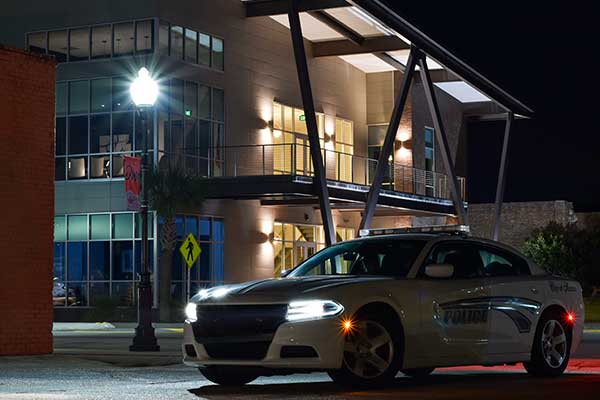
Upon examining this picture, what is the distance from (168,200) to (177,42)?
6463 mm

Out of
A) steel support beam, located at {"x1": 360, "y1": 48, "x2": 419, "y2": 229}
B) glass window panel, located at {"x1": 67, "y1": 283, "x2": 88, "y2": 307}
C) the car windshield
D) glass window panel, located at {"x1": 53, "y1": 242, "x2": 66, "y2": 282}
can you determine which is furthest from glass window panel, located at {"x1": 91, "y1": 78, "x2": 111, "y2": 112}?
the car windshield

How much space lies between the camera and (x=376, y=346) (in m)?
12.8

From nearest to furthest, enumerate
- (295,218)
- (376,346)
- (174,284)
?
(376,346)
(174,284)
(295,218)

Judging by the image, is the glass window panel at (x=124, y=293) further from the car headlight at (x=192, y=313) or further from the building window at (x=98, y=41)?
the car headlight at (x=192, y=313)

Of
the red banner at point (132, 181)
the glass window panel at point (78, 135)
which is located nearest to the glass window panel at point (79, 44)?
the glass window panel at point (78, 135)

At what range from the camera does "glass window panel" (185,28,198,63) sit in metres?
46.0

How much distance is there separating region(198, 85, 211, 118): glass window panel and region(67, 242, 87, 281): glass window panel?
6291 millimetres

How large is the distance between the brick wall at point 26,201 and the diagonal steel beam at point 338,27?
3018 centimetres

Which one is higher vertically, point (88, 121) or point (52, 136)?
point (88, 121)

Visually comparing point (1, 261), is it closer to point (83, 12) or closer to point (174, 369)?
point (174, 369)

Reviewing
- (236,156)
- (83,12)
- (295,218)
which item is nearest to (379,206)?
(295,218)

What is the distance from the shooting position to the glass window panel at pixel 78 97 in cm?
4550

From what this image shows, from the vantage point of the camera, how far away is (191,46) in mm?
46219

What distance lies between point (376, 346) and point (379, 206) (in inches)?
1558
